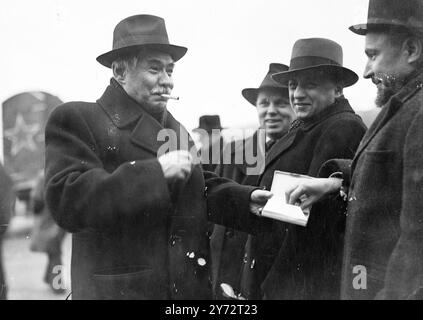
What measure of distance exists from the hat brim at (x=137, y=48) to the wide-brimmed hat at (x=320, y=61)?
2.06ft

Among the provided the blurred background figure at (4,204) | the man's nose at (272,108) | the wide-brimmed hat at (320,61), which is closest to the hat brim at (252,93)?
the man's nose at (272,108)

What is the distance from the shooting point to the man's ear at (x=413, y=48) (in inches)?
88.1

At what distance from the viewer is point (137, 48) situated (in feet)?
8.62

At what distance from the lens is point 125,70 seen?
2.66 metres

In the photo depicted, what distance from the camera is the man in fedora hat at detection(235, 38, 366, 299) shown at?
271cm

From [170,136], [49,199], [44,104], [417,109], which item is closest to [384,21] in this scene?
[417,109]

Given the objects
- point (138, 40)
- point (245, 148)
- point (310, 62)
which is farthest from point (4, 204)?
point (310, 62)

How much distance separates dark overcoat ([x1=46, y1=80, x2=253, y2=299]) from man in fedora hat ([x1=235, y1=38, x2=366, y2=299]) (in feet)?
1.38

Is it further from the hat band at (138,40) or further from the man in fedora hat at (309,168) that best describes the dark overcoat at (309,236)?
the hat band at (138,40)

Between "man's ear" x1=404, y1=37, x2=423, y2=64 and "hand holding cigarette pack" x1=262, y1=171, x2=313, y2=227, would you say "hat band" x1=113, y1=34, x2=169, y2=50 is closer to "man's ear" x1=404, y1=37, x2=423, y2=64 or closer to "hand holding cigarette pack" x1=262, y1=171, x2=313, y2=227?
"hand holding cigarette pack" x1=262, y1=171, x2=313, y2=227

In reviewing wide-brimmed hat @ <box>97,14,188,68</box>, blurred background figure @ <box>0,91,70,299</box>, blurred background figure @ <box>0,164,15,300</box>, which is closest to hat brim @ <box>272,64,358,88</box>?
wide-brimmed hat @ <box>97,14,188,68</box>
